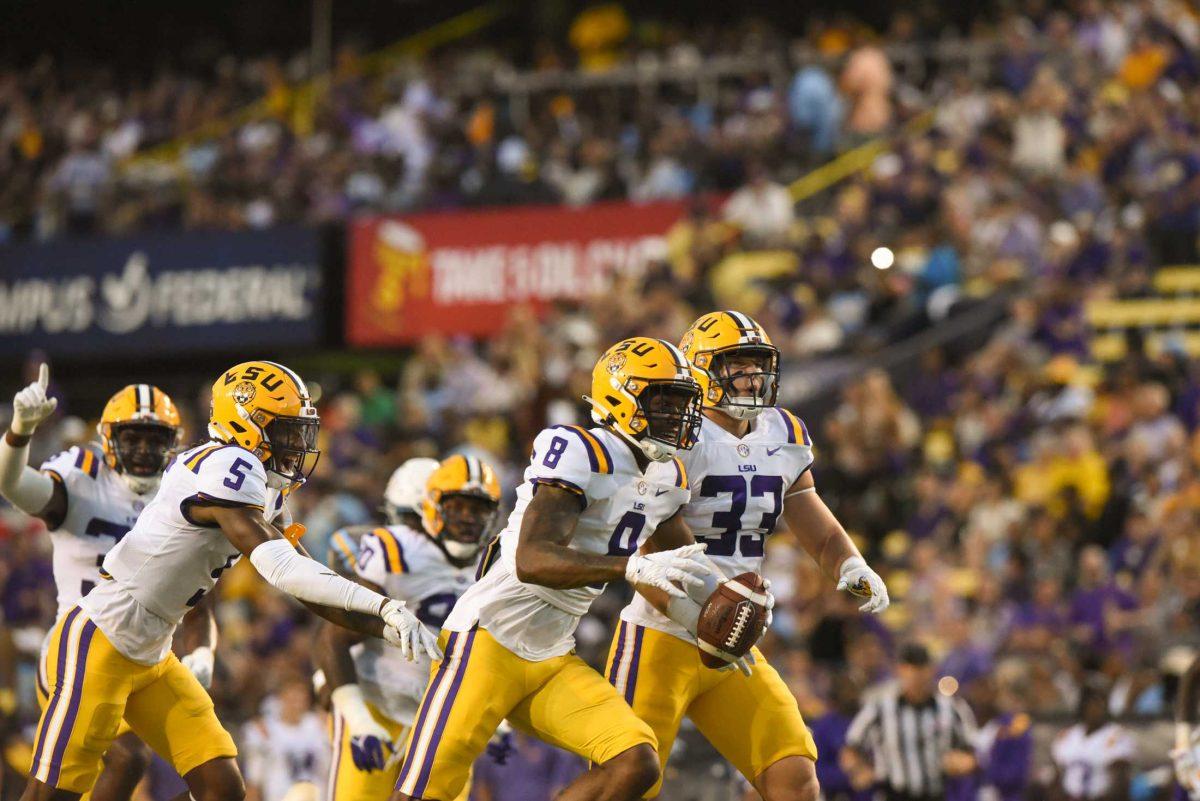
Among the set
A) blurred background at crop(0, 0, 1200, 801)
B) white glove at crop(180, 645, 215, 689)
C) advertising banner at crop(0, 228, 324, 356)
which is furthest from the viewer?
advertising banner at crop(0, 228, 324, 356)

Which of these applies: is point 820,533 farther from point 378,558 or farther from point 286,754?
point 286,754

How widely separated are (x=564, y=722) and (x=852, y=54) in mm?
12262

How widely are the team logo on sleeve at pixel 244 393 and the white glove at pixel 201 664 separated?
4.40 ft

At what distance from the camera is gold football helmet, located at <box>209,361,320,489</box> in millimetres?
7020

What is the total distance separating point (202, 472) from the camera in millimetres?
6719

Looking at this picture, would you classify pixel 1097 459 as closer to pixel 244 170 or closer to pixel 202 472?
pixel 202 472

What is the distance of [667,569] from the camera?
20.6 ft

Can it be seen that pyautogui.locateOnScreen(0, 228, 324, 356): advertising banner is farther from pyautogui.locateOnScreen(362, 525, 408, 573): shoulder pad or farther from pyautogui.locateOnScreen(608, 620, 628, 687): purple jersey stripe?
pyautogui.locateOnScreen(608, 620, 628, 687): purple jersey stripe

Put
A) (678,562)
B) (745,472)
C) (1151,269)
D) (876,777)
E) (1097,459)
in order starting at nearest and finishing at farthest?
(678,562)
(745,472)
(876,777)
(1097,459)
(1151,269)

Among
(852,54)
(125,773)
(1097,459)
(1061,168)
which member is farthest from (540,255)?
(125,773)

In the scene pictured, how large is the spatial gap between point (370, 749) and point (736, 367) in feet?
6.23

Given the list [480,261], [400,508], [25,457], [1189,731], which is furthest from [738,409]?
[480,261]

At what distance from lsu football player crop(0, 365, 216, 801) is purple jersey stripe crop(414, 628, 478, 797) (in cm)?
159

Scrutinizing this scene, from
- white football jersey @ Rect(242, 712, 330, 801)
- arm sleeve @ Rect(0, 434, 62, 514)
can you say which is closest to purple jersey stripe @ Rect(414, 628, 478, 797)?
arm sleeve @ Rect(0, 434, 62, 514)
